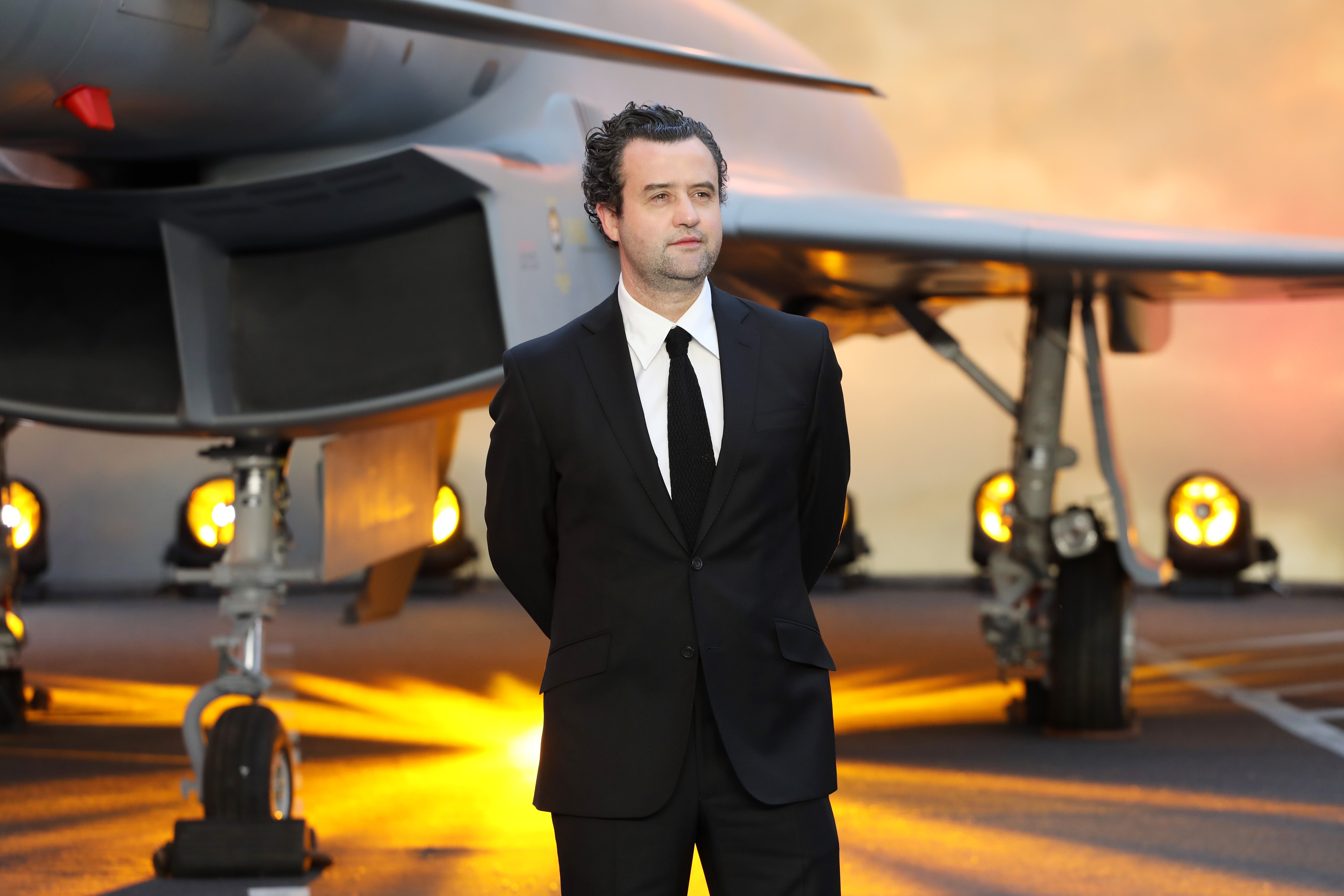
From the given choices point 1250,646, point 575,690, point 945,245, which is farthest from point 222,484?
point 1250,646

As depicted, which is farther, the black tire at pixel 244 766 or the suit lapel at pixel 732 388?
the black tire at pixel 244 766

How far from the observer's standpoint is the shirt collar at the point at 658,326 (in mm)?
1491

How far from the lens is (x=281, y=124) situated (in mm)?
3145

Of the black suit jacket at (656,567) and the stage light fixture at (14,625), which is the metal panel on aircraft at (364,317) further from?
the stage light fixture at (14,625)

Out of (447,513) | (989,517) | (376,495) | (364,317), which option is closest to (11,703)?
(447,513)

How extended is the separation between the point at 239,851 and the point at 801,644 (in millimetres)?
2552

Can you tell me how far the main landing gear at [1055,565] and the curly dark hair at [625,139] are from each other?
13.2 ft

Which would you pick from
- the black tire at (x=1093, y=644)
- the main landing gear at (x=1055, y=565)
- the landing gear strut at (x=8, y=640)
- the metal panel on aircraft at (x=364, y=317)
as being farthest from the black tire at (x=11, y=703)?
the black tire at (x=1093, y=644)

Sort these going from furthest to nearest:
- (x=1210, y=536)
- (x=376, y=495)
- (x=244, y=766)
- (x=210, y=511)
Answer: (x=1210, y=536), (x=210, y=511), (x=376, y=495), (x=244, y=766)

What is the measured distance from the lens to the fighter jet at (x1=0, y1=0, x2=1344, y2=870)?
276 cm

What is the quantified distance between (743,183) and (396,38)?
1911 millimetres

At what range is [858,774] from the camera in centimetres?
466

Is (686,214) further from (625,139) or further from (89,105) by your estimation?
(89,105)

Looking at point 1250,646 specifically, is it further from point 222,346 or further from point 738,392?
point 738,392
